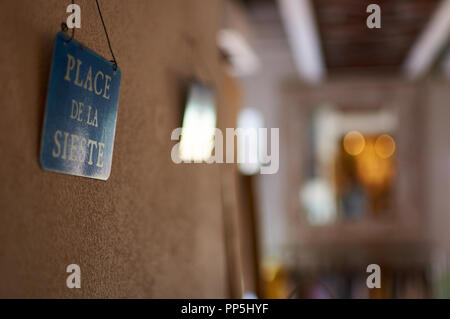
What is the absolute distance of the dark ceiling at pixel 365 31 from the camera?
4.26 meters

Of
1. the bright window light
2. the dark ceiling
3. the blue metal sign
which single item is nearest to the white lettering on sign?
the blue metal sign

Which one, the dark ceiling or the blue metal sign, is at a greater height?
the dark ceiling

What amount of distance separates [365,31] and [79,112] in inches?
152

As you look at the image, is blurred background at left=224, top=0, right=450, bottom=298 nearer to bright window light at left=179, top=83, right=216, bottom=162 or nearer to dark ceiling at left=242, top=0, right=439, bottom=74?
dark ceiling at left=242, top=0, right=439, bottom=74

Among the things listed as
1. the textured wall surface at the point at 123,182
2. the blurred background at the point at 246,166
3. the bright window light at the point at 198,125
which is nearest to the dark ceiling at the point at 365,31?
the blurred background at the point at 246,166

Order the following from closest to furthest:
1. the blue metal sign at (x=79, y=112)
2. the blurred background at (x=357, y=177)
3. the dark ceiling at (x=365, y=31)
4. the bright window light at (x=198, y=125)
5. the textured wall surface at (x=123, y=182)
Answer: the textured wall surface at (x=123, y=182), the blue metal sign at (x=79, y=112), the bright window light at (x=198, y=125), the dark ceiling at (x=365, y=31), the blurred background at (x=357, y=177)

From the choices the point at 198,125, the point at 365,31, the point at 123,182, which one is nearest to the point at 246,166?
the point at 365,31

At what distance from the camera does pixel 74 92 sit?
4.67 ft

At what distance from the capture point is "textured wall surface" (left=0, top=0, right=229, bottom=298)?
123 cm

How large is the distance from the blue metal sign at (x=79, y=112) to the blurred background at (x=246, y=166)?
3 centimetres

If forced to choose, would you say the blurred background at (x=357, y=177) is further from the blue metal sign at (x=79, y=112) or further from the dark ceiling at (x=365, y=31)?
the blue metal sign at (x=79, y=112)

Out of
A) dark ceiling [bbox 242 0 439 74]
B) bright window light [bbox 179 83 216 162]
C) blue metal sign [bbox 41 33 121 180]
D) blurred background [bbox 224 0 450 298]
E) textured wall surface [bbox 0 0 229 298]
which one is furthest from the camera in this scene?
blurred background [bbox 224 0 450 298]

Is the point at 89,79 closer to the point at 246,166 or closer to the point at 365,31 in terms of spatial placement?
the point at 365,31

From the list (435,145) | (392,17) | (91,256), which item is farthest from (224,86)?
(435,145)
